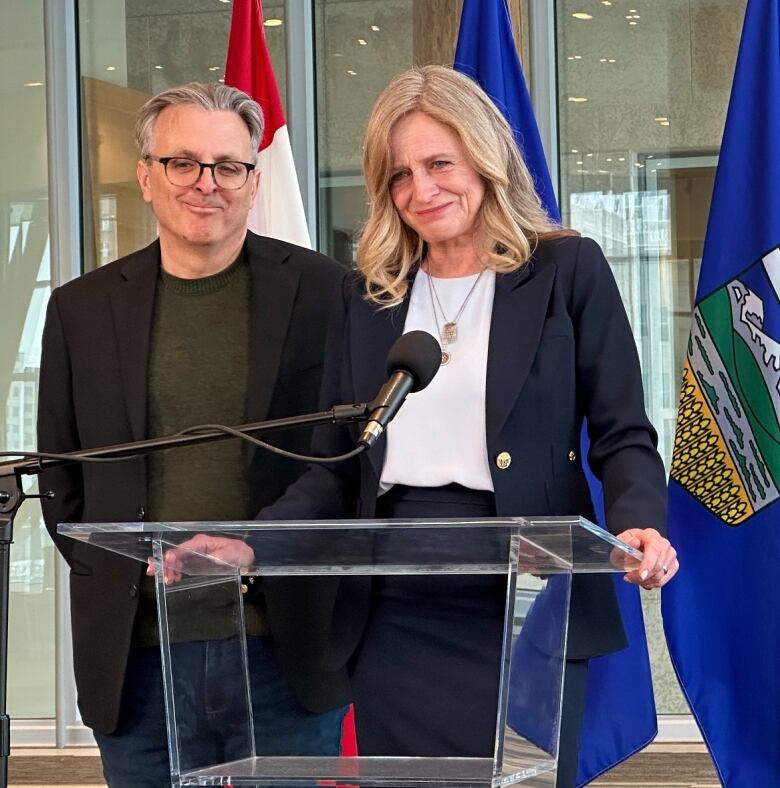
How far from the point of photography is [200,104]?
2518 millimetres

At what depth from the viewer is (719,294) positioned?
3.37 metres

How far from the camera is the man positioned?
2359mm

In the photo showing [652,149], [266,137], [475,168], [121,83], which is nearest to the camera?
[475,168]

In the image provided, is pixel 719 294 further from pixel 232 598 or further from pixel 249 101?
pixel 232 598

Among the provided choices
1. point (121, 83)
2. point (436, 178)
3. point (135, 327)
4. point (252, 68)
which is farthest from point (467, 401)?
point (121, 83)

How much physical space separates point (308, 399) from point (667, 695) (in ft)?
10.6

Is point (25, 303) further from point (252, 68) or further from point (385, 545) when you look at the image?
point (385, 545)

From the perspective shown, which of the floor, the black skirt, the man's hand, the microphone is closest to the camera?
the microphone

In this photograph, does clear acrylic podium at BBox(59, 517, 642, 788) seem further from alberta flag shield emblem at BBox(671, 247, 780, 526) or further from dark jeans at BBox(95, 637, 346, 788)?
alberta flag shield emblem at BBox(671, 247, 780, 526)

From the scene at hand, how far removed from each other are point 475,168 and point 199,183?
0.64m

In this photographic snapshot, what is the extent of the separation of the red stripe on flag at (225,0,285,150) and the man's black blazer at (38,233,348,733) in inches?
76.9

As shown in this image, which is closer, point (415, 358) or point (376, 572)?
point (415, 358)

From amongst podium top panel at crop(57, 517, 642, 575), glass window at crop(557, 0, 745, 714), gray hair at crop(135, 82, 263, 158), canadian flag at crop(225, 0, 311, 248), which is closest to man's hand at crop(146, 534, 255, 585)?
podium top panel at crop(57, 517, 642, 575)

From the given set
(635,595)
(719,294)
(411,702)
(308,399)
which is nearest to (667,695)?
(635,595)
